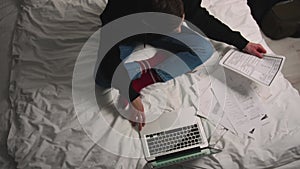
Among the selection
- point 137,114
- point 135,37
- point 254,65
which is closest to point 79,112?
point 137,114

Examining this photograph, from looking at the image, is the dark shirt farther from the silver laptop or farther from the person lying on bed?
the silver laptop

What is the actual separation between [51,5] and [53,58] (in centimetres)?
31

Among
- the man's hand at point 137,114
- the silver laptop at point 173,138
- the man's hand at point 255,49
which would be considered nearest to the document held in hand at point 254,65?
the man's hand at point 255,49

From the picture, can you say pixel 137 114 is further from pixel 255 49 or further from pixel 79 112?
pixel 255 49

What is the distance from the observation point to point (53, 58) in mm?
1379

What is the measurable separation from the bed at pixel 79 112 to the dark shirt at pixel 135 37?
5 cm

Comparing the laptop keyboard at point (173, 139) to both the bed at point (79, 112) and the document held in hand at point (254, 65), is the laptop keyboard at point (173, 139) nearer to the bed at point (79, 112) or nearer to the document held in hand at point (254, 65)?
the bed at point (79, 112)

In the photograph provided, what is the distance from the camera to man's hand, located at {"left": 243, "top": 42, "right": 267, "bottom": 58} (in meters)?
1.37

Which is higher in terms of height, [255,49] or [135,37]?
[135,37]

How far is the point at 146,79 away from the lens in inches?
50.8

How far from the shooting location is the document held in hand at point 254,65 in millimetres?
1298

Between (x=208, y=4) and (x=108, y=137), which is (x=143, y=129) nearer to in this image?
(x=108, y=137)

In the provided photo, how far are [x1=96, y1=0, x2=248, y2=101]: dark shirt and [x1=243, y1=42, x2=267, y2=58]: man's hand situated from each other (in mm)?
17

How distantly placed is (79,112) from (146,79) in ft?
0.83
